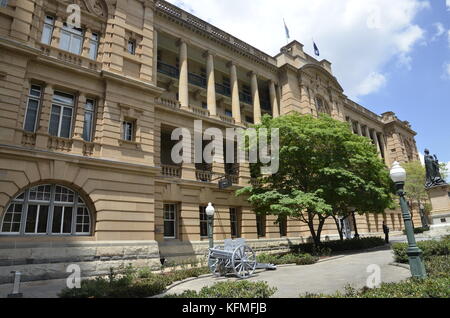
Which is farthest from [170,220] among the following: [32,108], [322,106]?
[322,106]

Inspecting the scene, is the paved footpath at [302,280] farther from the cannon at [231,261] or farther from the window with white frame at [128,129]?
the window with white frame at [128,129]

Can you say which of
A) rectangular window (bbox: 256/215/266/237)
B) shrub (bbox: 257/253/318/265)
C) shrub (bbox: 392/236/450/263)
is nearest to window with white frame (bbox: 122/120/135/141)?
shrub (bbox: 257/253/318/265)

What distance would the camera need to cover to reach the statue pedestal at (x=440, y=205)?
72.9 ft

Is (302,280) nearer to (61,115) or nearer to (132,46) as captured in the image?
(61,115)

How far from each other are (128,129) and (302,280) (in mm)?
12793

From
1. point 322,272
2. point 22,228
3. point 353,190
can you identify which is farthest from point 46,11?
point 353,190

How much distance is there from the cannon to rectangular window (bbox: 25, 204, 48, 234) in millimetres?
8044

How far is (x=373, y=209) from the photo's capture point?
71.1 ft

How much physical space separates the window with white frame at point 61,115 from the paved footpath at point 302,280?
24.1 feet

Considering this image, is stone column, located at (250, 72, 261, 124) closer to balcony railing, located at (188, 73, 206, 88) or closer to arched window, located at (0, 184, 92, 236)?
balcony railing, located at (188, 73, 206, 88)

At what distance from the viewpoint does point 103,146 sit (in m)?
16.1

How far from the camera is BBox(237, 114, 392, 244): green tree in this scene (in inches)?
767

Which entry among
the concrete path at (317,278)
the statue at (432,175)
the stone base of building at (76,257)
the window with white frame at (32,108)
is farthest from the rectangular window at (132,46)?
the statue at (432,175)
